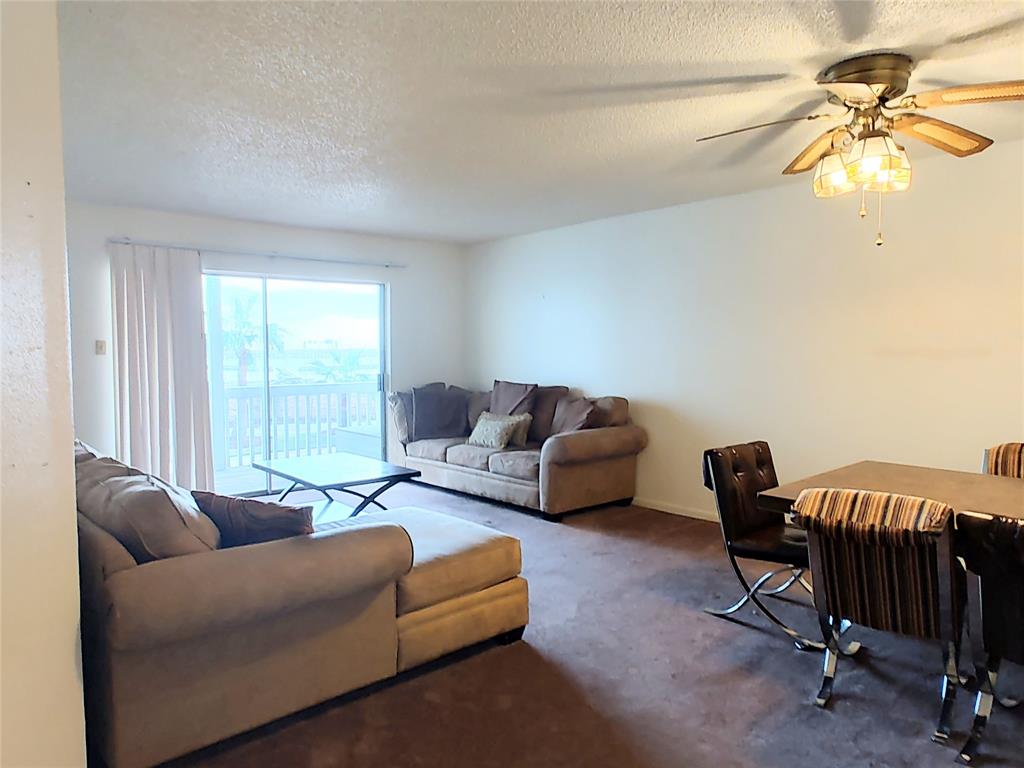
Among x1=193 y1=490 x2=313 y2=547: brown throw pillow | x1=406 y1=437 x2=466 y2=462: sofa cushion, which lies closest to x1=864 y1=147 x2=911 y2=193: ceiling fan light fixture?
x1=193 y1=490 x2=313 y2=547: brown throw pillow

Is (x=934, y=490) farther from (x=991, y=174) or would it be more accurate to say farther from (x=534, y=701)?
(x=991, y=174)

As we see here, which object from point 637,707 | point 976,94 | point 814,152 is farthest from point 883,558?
point 814,152

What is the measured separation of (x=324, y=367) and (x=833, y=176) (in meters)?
4.90

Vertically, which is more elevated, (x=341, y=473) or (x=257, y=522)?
(x=257, y=522)

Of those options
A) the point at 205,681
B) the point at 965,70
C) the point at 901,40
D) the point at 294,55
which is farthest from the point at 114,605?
the point at 965,70

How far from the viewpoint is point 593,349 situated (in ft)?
19.1

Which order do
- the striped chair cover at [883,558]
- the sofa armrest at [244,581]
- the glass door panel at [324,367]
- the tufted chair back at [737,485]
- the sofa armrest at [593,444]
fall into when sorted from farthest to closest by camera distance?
the glass door panel at [324,367] < the sofa armrest at [593,444] < the tufted chair back at [737,485] < the striped chair cover at [883,558] < the sofa armrest at [244,581]

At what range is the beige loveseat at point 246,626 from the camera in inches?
75.2

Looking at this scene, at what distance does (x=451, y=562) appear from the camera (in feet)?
8.82

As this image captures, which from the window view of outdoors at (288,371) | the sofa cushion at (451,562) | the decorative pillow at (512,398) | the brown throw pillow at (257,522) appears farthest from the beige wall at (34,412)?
the decorative pillow at (512,398)

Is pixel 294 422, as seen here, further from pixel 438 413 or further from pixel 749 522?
pixel 749 522

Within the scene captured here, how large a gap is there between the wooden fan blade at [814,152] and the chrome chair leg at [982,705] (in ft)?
6.46

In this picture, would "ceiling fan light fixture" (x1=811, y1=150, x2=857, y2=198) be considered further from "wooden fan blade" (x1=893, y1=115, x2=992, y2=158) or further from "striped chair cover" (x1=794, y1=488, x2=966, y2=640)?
"striped chair cover" (x1=794, y1=488, x2=966, y2=640)

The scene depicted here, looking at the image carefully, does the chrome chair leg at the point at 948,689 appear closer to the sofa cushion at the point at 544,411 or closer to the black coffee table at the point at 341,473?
the black coffee table at the point at 341,473
